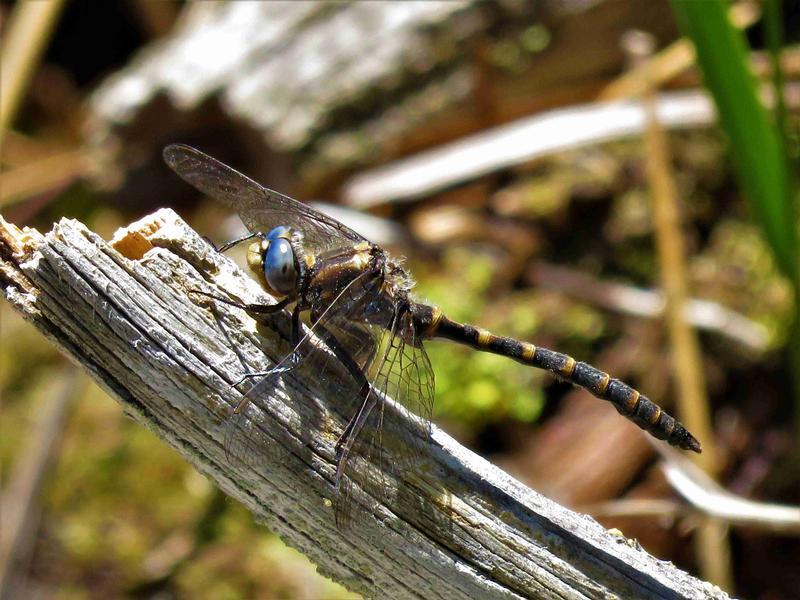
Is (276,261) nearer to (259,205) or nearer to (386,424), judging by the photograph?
(259,205)

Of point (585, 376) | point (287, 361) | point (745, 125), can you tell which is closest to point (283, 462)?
point (287, 361)

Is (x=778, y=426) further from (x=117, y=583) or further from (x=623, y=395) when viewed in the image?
(x=117, y=583)

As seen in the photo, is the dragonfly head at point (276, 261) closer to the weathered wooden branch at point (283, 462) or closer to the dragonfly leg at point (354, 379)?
the dragonfly leg at point (354, 379)

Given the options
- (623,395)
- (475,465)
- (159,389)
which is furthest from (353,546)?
(623,395)

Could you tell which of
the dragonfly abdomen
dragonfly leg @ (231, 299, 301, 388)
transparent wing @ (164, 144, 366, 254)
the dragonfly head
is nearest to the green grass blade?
the dragonfly abdomen

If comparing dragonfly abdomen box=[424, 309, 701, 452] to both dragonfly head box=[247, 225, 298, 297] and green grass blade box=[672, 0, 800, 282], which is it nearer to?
dragonfly head box=[247, 225, 298, 297]

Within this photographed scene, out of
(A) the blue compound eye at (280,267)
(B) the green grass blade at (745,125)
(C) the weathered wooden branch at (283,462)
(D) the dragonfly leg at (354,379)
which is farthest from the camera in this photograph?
(B) the green grass blade at (745,125)

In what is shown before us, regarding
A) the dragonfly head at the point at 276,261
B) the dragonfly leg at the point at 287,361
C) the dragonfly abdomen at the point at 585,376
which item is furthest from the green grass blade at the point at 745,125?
the dragonfly leg at the point at 287,361

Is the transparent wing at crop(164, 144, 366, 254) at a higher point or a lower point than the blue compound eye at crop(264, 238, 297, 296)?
higher
